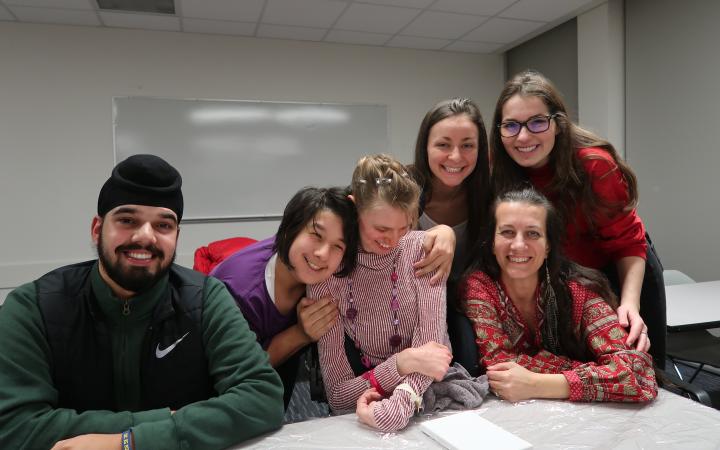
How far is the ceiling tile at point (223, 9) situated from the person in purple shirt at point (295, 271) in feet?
9.38

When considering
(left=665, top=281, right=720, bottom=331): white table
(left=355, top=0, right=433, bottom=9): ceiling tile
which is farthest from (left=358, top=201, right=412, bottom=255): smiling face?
(left=355, top=0, right=433, bottom=9): ceiling tile

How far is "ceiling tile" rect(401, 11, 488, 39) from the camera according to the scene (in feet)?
13.5

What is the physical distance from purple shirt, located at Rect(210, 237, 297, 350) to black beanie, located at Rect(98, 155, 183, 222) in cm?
38

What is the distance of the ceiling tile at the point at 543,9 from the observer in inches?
151

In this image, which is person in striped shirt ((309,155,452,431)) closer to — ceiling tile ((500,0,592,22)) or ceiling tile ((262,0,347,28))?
ceiling tile ((262,0,347,28))

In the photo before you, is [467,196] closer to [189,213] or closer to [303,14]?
[303,14]

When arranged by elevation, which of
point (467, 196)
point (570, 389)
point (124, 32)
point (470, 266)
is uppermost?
point (124, 32)

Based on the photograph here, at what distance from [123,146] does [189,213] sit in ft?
2.76

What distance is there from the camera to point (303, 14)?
13.0 feet

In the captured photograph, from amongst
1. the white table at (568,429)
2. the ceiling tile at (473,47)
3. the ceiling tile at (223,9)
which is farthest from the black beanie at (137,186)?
the ceiling tile at (473,47)

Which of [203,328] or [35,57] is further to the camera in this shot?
[35,57]

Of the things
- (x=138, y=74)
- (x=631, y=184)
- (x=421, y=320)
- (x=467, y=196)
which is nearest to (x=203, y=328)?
(x=421, y=320)

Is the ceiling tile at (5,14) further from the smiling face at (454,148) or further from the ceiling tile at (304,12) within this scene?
the smiling face at (454,148)

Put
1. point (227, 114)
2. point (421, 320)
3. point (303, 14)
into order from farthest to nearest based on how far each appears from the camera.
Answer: point (227, 114)
point (303, 14)
point (421, 320)
